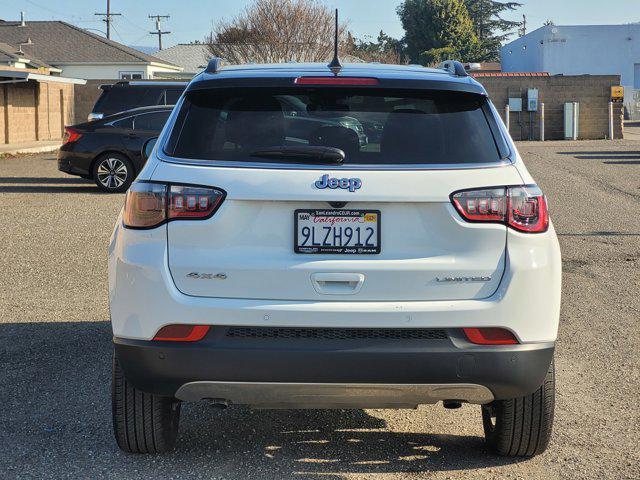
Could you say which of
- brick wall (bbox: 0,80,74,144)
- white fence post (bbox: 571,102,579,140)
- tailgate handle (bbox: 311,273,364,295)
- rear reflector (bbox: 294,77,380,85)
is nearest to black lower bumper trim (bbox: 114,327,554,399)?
tailgate handle (bbox: 311,273,364,295)

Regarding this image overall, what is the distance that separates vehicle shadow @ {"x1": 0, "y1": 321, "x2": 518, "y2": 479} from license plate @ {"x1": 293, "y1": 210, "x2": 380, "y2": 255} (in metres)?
1.09

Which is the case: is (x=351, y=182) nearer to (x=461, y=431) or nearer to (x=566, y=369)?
(x=461, y=431)

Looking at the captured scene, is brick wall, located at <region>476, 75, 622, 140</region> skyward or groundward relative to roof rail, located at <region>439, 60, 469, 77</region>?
skyward

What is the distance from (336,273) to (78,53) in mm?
56108

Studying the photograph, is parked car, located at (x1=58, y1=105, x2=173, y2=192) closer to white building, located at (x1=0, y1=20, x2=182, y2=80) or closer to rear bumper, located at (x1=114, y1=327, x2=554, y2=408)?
rear bumper, located at (x1=114, y1=327, x2=554, y2=408)

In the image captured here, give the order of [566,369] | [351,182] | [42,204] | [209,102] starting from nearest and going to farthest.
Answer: [351,182] < [209,102] < [566,369] < [42,204]

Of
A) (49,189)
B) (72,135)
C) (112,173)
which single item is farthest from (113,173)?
(49,189)

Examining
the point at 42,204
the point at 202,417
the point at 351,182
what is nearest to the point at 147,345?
the point at 351,182

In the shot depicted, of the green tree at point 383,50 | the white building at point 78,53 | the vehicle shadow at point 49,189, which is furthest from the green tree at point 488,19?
the vehicle shadow at point 49,189

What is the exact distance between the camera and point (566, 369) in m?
6.38

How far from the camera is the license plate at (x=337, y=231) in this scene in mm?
4012

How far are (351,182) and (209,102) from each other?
0.78 metres

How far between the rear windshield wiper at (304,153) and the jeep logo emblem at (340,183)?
11 centimetres

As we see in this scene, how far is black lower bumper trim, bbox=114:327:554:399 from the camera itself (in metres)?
3.96
